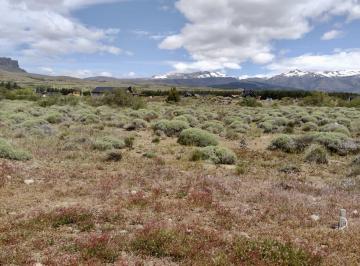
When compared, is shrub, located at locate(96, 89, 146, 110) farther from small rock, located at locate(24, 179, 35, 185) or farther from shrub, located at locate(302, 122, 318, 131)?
small rock, located at locate(24, 179, 35, 185)

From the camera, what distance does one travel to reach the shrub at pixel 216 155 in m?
18.9

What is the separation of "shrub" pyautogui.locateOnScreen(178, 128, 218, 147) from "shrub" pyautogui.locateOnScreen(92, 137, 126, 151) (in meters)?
3.88

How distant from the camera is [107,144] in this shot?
822 inches

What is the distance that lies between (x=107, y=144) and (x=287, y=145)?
10.1 m

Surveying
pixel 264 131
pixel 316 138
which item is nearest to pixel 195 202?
pixel 316 138

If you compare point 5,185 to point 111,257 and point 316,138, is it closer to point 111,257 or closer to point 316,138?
point 111,257

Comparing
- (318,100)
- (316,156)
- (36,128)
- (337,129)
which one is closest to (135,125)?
(36,128)

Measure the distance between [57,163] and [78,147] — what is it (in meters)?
3.79

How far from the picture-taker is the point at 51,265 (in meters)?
7.32

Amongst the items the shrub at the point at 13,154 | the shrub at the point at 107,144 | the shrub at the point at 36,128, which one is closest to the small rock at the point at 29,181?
the shrub at the point at 13,154

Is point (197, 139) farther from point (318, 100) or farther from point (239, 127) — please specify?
point (318, 100)

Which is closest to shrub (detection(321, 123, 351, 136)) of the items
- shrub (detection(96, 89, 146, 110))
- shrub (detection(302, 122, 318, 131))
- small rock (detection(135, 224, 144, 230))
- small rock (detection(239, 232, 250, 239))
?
shrub (detection(302, 122, 318, 131))

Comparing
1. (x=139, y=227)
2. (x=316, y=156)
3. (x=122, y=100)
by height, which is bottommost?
(x=139, y=227)

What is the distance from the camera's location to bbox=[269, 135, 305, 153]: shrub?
23.2m
